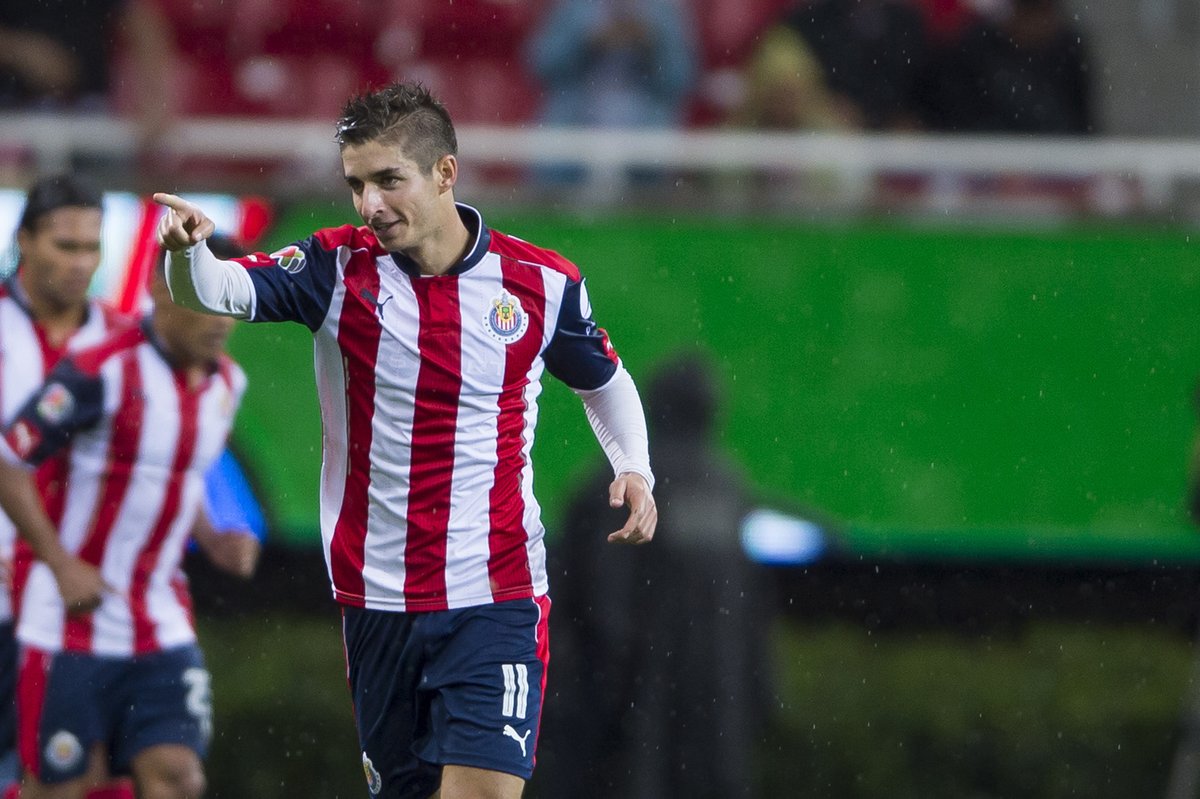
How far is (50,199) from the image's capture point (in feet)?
19.9

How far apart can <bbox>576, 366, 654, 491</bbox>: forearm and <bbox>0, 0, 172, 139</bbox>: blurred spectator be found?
5056 millimetres

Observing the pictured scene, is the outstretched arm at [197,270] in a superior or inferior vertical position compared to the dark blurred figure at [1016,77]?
inferior

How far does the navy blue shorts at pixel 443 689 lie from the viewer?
4555mm

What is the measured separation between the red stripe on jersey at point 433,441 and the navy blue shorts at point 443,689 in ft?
0.30

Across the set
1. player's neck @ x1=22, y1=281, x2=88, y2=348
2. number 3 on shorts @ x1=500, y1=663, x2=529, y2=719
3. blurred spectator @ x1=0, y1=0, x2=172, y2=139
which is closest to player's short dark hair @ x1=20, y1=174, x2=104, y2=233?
player's neck @ x1=22, y1=281, x2=88, y2=348

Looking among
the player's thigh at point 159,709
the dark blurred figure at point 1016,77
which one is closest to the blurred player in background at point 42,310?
the player's thigh at point 159,709

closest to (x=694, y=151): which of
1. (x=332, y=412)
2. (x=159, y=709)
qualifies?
(x=159, y=709)

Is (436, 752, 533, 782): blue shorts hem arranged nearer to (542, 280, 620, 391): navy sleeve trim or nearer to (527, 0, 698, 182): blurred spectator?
(542, 280, 620, 391): navy sleeve trim

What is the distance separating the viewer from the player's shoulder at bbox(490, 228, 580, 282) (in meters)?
4.73

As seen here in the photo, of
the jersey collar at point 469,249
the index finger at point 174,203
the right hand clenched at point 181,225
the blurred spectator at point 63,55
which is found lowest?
the right hand clenched at point 181,225

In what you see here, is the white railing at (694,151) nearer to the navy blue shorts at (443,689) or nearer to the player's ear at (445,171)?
the player's ear at (445,171)

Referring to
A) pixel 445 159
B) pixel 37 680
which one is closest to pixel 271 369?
pixel 37 680

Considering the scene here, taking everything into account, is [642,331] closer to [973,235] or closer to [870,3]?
[973,235]

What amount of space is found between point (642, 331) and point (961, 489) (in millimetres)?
1639
